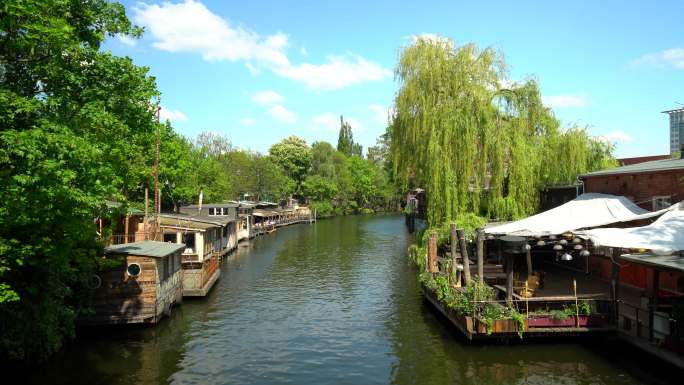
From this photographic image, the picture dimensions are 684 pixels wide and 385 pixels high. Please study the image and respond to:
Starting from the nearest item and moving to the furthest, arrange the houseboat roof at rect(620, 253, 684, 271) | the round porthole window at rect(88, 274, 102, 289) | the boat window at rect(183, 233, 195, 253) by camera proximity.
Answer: the houseboat roof at rect(620, 253, 684, 271) → the round porthole window at rect(88, 274, 102, 289) → the boat window at rect(183, 233, 195, 253)

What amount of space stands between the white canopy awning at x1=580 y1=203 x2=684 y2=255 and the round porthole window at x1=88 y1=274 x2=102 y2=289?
62.4ft

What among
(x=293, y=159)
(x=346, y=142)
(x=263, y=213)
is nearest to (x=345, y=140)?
(x=346, y=142)

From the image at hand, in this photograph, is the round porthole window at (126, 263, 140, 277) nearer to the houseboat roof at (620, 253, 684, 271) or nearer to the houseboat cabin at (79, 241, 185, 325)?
the houseboat cabin at (79, 241, 185, 325)

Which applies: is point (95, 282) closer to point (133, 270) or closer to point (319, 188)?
point (133, 270)

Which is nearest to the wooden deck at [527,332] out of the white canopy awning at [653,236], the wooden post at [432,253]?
the white canopy awning at [653,236]

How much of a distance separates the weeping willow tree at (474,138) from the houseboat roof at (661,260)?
11312mm

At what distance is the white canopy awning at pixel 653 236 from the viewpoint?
52.6 ft

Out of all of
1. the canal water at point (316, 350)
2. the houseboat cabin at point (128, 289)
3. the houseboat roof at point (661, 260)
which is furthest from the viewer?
the houseboat cabin at point (128, 289)

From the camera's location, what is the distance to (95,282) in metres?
20.2

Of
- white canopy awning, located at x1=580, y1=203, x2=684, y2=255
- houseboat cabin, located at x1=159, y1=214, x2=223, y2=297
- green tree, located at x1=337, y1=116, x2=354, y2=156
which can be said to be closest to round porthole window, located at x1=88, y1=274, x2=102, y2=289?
houseboat cabin, located at x1=159, y1=214, x2=223, y2=297

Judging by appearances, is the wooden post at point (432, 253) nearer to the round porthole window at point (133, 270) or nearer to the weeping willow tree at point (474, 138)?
the weeping willow tree at point (474, 138)

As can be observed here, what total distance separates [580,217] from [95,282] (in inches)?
806

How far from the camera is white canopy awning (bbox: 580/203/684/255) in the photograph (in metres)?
16.0

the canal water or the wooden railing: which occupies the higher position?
the wooden railing
